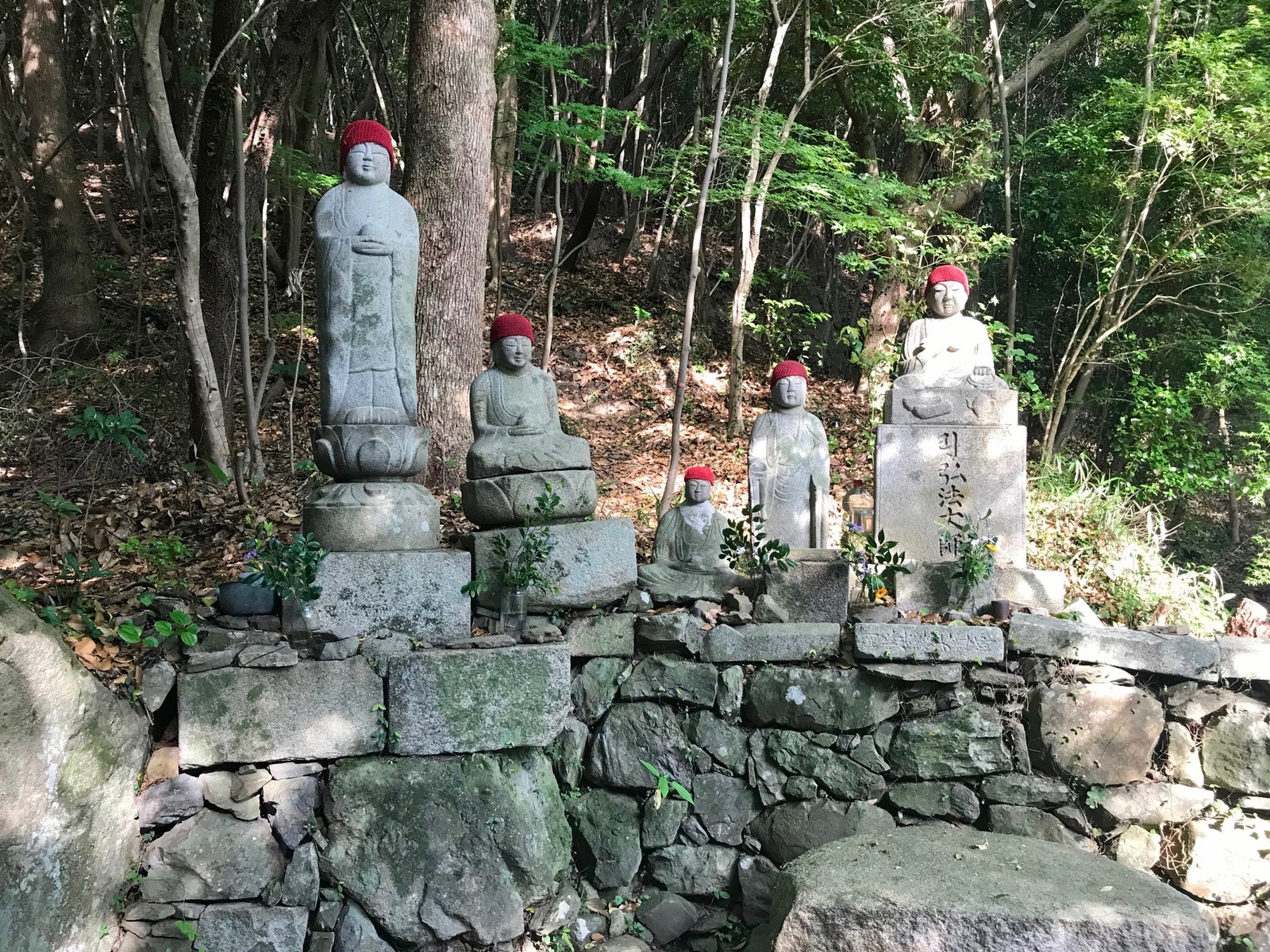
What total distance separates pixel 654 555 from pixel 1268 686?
3.43 m

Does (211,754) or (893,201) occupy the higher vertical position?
(893,201)

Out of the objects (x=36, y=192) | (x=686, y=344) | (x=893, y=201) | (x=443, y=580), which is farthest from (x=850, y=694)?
(x=36, y=192)

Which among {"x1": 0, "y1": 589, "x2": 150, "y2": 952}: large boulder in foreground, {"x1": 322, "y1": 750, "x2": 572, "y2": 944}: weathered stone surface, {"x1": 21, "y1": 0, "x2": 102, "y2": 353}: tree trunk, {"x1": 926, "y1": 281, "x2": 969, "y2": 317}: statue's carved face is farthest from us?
{"x1": 21, "y1": 0, "x2": 102, "y2": 353}: tree trunk

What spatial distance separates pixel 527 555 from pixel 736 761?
1541 millimetres

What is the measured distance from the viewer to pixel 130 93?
44.8ft

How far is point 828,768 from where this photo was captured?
4555mm

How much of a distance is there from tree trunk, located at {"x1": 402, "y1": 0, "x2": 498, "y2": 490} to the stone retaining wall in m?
2.60

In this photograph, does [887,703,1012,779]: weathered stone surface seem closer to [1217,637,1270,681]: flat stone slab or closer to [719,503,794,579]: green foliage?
[719,503,794,579]: green foliage

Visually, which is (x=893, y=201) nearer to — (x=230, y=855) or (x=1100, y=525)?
(x=1100, y=525)

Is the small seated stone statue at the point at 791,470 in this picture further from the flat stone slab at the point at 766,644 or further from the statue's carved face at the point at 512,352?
the statue's carved face at the point at 512,352

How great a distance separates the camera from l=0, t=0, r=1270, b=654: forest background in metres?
6.32

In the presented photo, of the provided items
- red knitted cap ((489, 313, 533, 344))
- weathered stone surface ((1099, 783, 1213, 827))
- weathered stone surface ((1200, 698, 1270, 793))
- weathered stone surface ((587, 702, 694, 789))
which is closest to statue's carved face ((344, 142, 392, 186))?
red knitted cap ((489, 313, 533, 344))

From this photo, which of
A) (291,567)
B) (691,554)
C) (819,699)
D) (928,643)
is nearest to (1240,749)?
(928,643)

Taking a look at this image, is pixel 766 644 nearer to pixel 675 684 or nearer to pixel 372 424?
pixel 675 684
